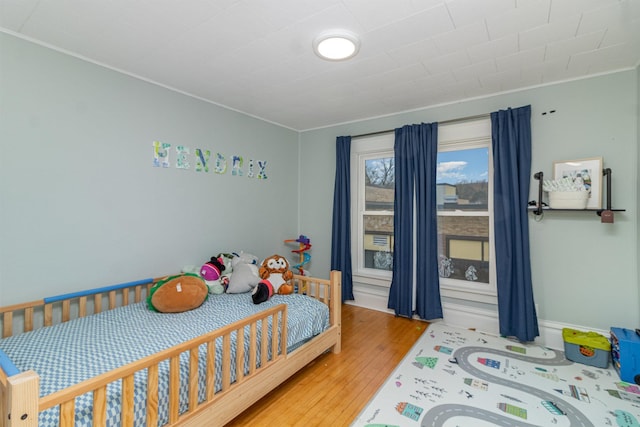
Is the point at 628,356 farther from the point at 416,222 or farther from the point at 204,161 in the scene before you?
the point at 204,161

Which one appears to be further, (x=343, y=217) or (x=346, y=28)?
(x=343, y=217)

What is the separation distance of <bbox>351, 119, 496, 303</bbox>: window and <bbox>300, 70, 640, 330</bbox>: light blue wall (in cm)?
36

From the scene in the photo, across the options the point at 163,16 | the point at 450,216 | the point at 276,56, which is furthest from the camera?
the point at 450,216

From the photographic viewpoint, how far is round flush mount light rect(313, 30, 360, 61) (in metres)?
1.83

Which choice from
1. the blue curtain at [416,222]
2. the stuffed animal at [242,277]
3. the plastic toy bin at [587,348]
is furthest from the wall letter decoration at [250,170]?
the plastic toy bin at [587,348]

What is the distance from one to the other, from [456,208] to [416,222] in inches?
17.3

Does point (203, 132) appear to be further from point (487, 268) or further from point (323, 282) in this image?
point (487, 268)

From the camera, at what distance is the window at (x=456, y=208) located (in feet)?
9.82

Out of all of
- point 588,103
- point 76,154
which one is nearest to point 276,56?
point 76,154

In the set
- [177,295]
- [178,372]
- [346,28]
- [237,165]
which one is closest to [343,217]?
[237,165]

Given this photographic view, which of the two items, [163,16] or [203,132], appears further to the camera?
[203,132]

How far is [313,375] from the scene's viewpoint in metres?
2.20

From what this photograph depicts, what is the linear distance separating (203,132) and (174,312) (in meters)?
1.72

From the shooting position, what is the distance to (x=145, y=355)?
156 cm
